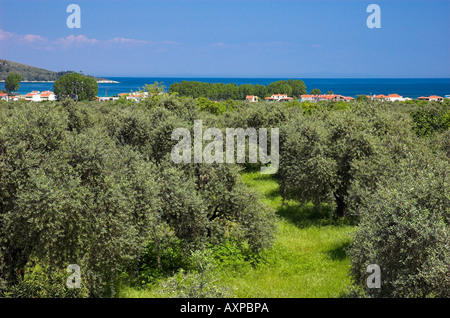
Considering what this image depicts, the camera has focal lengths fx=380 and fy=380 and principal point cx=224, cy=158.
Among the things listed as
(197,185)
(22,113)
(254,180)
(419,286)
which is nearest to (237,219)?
(197,185)

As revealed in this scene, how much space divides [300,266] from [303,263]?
605 millimetres

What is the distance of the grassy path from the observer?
19.3 m

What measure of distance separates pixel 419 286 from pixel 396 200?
11.2ft

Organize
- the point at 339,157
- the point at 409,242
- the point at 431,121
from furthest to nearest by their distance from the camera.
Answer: the point at 431,121 → the point at 339,157 → the point at 409,242

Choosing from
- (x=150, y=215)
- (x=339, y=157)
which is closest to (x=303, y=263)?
(x=339, y=157)

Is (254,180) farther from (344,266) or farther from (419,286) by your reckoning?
(419,286)

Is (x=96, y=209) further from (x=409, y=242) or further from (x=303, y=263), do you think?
(x=303, y=263)

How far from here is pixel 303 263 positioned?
23.1 m

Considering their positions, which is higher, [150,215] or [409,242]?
[409,242]

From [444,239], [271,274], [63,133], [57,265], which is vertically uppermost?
[63,133]

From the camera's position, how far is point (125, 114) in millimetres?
29828

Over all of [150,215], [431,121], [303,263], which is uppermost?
[431,121]

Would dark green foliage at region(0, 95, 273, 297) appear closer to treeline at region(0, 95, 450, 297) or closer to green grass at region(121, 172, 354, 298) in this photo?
treeline at region(0, 95, 450, 297)

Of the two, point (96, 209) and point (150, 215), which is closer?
point (96, 209)
